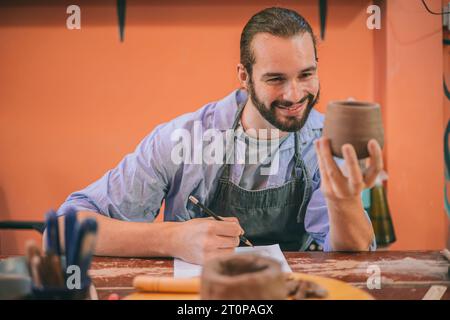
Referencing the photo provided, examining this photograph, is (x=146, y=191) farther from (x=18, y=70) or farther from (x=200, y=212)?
(x=18, y=70)

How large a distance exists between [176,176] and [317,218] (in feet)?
1.67

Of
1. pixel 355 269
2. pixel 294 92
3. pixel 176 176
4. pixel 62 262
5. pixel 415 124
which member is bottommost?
pixel 355 269

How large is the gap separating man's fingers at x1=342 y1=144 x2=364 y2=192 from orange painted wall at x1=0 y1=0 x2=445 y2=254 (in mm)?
479

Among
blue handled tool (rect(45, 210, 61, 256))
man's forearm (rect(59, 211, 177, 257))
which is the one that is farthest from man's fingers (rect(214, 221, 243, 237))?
blue handled tool (rect(45, 210, 61, 256))

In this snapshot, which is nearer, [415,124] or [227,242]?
[227,242]

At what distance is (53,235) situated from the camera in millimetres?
1307

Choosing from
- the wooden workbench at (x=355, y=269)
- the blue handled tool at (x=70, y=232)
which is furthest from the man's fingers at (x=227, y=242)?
the blue handled tool at (x=70, y=232)

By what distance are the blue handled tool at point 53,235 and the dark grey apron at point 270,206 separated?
73 centimetres

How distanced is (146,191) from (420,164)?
992mm

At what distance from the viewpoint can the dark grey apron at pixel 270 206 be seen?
6.43 ft

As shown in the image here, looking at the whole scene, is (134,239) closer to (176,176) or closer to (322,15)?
(176,176)

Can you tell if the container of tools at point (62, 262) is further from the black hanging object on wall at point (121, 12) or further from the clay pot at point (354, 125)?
the black hanging object on wall at point (121, 12)

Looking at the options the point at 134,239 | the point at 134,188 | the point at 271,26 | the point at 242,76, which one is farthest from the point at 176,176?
→ the point at 271,26

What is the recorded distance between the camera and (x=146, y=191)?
6.42ft
